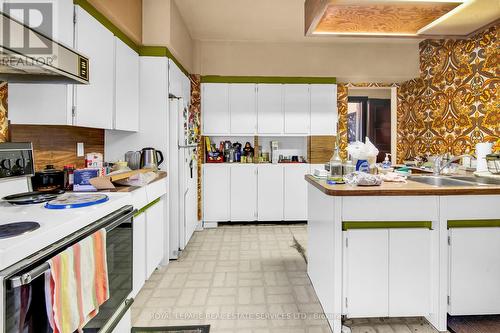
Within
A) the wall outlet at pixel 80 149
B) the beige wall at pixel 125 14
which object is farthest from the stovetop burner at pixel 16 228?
the beige wall at pixel 125 14

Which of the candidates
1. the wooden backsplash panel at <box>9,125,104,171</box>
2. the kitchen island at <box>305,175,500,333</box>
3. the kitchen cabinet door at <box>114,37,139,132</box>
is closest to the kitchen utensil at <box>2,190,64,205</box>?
the wooden backsplash panel at <box>9,125,104,171</box>

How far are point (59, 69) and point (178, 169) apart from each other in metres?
1.88

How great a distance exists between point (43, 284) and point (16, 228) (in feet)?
0.79

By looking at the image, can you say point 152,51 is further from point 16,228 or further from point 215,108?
point 16,228

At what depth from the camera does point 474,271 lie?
201 centimetres

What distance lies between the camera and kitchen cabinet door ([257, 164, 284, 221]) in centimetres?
466

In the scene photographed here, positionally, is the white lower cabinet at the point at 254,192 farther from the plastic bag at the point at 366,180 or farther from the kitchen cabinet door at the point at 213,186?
the plastic bag at the point at 366,180

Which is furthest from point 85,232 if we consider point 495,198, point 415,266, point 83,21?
point 495,198

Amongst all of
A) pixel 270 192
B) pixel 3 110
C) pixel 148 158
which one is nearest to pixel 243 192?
pixel 270 192

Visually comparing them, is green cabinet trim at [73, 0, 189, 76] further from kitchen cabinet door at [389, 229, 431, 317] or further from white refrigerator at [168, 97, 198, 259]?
kitchen cabinet door at [389, 229, 431, 317]

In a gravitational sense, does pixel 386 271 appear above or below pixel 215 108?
below

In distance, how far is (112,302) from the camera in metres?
1.71

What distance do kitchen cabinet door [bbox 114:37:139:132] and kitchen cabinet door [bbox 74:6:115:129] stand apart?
86 millimetres

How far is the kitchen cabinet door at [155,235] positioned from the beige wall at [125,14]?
1615 millimetres
